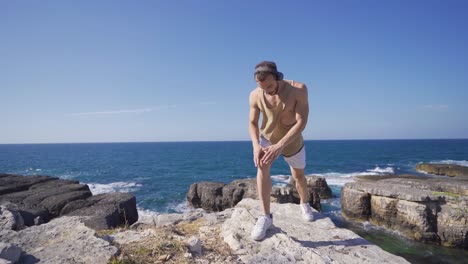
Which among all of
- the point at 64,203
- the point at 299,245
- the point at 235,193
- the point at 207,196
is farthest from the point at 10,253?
the point at 207,196

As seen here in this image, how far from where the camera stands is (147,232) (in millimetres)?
Result: 3811

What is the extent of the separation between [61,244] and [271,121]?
3.09 m

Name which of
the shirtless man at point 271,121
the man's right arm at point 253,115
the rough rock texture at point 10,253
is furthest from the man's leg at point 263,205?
the rough rock texture at point 10,253

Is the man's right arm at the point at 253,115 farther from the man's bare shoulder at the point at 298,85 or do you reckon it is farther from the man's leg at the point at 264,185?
the man's bare shoulder at the point at 298,85

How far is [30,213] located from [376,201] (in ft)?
47.5

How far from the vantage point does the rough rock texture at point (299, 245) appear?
10.6 feet

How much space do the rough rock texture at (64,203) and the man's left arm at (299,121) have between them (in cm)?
718

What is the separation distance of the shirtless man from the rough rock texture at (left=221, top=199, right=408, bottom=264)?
0.21 m

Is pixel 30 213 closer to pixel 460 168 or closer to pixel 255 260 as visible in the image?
pixel 255 260

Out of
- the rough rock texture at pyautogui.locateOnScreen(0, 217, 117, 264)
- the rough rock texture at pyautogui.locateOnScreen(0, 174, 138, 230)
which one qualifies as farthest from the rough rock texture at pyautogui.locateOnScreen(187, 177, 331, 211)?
the rough rock texture at pyautogui.locateOnScreen(0, 217, 117, 264)

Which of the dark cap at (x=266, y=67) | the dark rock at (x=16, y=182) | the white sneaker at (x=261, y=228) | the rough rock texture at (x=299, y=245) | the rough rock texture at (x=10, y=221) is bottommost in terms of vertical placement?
the dark rock at (x=16, y=182)

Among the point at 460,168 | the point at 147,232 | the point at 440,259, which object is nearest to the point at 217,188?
the point at 440,259

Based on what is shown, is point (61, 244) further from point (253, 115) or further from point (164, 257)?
point (253, 115)

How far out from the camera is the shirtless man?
3576mm
